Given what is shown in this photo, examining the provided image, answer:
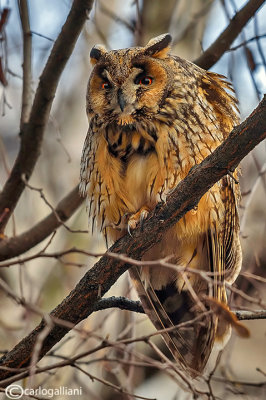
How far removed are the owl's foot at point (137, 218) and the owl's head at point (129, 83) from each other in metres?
0.44

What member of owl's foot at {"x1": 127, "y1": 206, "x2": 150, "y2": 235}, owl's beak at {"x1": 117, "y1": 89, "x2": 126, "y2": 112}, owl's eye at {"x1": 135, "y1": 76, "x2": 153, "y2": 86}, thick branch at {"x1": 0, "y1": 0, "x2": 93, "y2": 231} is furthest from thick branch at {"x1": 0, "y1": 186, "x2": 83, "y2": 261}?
owl's eye at {"x1": 135, "y1": 76, "x2": 153, "y2": 86}

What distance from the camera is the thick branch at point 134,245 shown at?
2.05 metres

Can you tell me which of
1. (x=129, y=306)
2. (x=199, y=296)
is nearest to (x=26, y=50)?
(x=129, y=306)

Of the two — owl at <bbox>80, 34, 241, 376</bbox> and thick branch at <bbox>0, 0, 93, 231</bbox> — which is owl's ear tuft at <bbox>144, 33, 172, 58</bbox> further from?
thick branch at <bbox>0, 0, 93, 231</bbox>

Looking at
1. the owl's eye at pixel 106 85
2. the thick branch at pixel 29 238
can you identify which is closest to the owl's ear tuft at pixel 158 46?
the owl's eye at pixel 106 85

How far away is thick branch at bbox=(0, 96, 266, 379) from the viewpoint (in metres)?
2.05

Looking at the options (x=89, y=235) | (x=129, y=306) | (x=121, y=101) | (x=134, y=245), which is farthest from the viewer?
(x=89, y=235)

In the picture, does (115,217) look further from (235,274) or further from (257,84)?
(257,84)

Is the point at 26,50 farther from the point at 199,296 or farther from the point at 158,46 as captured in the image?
the point at 199,296

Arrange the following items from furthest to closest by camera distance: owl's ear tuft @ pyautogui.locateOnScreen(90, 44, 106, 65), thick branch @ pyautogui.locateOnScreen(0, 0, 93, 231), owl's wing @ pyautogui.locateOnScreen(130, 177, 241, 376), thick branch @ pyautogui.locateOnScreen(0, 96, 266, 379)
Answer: owl's ear tuft @ pyautogui.locateOnScreen(90, 44, 106, 65), owl's wing @ pyautogui.locateOnScreen(130, 177, 241, 376), thick branch @ pyautogui.locateOnScreen(0, 0, 93, 231), thick branch @ pyautogui.locateOnScreen(0, 96, 266, 379)

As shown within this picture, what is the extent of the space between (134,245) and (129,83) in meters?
0.84

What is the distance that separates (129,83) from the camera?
2.76 metres

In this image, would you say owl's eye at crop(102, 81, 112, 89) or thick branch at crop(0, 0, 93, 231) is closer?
thick branch at crop(0, 0, 93, 231)

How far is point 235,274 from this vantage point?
2967 millimetres
